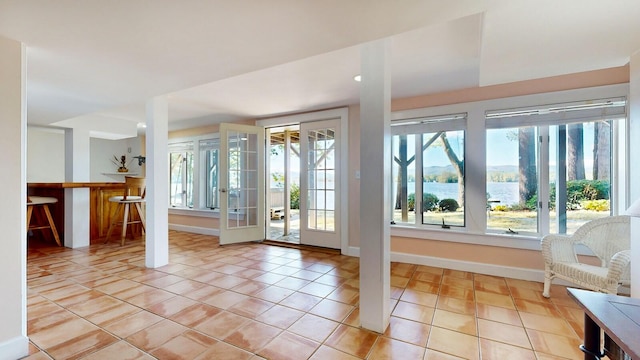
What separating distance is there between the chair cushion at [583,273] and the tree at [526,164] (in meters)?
0.84

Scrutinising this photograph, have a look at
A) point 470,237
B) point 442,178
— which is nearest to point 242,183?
point 442,178

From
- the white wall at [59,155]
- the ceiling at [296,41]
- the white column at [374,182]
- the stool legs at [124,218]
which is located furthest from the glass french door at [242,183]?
the white wall at [59,155]

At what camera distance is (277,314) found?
209 cm

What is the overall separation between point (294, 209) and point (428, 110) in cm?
576

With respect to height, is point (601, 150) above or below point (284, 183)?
above

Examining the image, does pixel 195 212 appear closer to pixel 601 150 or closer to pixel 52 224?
pixel 52 224

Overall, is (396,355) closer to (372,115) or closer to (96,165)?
(372,115)

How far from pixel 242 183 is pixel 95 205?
2498mm

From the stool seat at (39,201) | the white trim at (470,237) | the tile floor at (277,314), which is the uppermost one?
the stool seat at (39,201)

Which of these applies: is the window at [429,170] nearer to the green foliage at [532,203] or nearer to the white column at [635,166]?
the green foliage at [532,203]

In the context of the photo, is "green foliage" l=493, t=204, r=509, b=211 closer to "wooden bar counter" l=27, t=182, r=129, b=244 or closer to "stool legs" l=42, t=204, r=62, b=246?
"wooden bar counter" l=27, t=182, r=129, b=244

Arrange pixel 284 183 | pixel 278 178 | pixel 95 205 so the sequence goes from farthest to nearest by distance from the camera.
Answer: pixel 278 178, pixel 284 183, pixel 95 205

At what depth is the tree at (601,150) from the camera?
102 inches

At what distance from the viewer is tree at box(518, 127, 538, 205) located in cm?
290
